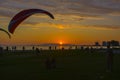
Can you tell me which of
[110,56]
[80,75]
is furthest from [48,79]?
[110,56]

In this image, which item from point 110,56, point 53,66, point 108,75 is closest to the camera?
point 108,75

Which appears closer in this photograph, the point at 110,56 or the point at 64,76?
the point at 64,76

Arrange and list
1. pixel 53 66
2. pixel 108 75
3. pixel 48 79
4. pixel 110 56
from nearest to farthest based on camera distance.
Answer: pixel 48 79 → pixel 108 75 → pixel 110 56 → pixel 53 66

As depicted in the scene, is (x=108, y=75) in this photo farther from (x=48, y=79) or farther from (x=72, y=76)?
(x=48, y=79)

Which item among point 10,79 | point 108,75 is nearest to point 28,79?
point 10,79

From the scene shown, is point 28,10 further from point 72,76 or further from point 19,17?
point 72,76

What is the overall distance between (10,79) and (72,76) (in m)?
4.86

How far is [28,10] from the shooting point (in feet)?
107

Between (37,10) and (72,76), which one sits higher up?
(37,10)

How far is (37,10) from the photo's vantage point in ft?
107

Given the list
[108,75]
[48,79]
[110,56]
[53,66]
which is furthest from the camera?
[53,66]

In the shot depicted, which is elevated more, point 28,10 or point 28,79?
point 28,10

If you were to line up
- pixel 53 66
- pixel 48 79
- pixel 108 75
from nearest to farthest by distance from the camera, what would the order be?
pixel 48 79 → pixel 108 75 → pixel 53 66

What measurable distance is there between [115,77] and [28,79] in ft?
21.5
